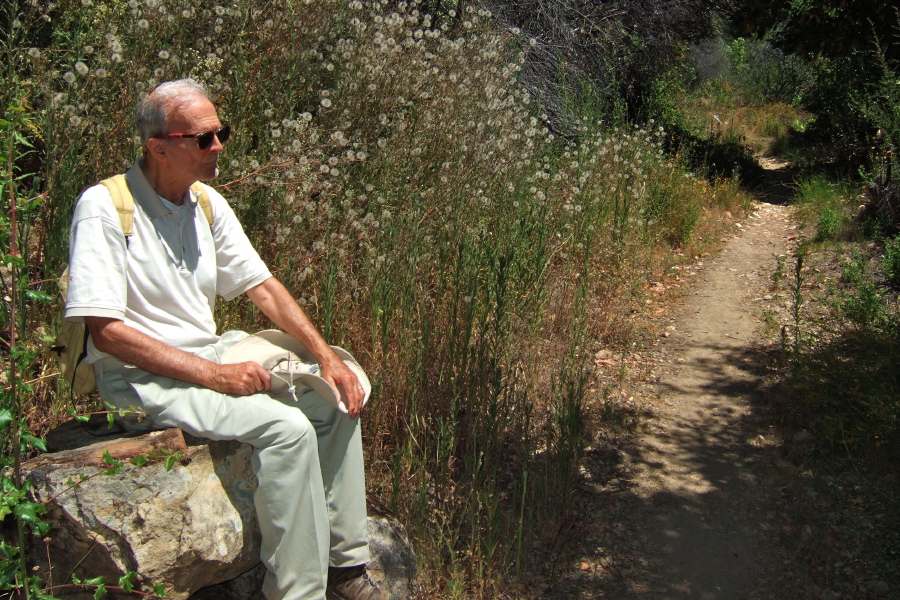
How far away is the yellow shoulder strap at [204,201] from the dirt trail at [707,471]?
7.87ft

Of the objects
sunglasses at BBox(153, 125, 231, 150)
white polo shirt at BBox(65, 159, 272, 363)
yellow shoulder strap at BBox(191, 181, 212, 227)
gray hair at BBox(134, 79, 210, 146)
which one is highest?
gray hair at BBox(134, 79, 210, 146)

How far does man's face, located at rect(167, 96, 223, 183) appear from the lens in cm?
278

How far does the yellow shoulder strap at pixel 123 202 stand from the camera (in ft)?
8.82

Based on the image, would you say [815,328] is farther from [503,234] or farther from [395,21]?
[395,21]

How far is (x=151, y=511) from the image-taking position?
256cm

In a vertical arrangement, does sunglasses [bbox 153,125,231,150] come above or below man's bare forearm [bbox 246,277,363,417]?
above

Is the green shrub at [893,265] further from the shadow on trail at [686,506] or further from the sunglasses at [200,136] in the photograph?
the sunglasses at [200,136]

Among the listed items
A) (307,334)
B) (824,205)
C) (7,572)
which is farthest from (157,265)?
(824,205)

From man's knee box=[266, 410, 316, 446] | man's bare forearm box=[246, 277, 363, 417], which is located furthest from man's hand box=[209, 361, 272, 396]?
man's bare forearm box=[246, 277, 363, 417]

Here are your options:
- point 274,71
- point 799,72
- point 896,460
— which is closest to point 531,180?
point 274,71

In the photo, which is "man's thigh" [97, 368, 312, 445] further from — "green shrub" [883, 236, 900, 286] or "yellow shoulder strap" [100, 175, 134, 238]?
"green shrub" [883, 236, 900, 286]

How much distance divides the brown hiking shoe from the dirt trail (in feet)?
4.17

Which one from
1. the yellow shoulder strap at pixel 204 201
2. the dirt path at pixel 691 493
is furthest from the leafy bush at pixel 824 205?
the yellow shoulder strap at pixel 204 201

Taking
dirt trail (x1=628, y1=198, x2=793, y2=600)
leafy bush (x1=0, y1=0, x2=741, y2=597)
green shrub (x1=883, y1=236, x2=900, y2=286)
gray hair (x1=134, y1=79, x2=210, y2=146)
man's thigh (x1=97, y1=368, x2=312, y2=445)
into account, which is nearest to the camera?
man's thigh (x1=97, y1=368, x2=312, y2=445)
